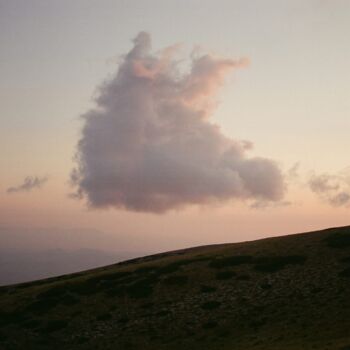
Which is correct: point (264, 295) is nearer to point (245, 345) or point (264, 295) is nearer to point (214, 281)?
point (214, 281)

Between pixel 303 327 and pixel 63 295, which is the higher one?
pixel 63 295

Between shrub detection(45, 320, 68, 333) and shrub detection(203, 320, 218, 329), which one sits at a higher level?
shrub detection(45, 320, 68, 333)

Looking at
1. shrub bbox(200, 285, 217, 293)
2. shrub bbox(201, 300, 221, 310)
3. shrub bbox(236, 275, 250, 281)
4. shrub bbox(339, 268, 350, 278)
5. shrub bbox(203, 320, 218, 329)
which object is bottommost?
shrub bbox(203, 320, 218, 329)

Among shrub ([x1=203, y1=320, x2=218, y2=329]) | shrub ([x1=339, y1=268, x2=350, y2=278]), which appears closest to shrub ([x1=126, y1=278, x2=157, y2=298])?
shrub ([x1=203, y1=320, x2=218, y2=329])

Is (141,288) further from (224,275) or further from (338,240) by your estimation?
(338,240)

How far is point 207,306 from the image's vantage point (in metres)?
48.5

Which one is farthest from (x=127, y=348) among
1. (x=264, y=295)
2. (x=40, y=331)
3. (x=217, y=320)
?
(x=264, y=295)

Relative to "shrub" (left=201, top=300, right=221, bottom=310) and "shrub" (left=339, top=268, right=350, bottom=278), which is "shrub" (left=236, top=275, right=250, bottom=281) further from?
"shrub" (left=339, top=268, right=350, bottom=278)

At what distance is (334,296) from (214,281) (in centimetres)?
1544

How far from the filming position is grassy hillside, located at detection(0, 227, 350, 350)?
39969 millimetres

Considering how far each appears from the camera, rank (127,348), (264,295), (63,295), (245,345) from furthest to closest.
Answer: (63,295) → (264,295) → (127,348) → (245,345)

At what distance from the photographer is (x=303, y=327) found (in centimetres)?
3878

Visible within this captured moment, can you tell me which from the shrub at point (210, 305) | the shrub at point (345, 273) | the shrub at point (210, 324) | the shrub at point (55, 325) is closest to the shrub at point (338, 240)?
the shrub at point (345, 273)

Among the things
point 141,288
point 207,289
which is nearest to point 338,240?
point 207,289
